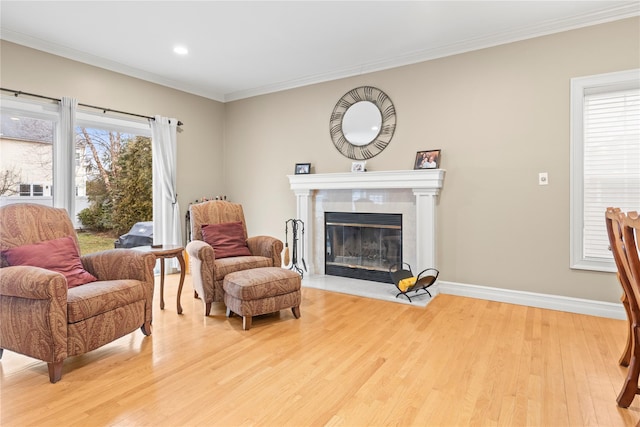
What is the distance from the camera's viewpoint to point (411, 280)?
369cm

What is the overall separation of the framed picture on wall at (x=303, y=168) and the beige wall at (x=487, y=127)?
103 mm

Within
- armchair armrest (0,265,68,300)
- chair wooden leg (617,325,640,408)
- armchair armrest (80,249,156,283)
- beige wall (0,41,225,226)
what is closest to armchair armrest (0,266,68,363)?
armchair armrest (0,265,68,300)

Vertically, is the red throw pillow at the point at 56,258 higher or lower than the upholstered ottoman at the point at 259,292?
higher

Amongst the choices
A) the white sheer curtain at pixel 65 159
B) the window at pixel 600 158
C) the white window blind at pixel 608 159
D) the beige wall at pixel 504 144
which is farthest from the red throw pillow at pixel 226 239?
the white window blind at pixel 608 159

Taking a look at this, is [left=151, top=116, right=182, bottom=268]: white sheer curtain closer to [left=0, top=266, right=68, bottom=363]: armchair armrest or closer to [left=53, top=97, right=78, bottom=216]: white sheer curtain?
[left=53, top=97, right=78, bottom=216]: white sheer curtain

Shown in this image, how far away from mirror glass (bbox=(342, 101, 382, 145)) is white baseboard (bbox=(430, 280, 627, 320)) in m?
1.91

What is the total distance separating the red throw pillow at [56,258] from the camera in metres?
2.39

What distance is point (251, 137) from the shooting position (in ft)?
18.1

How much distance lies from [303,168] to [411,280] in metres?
2.12

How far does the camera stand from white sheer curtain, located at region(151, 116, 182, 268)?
15.7 ft

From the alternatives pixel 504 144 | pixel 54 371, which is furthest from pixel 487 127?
pixel 54 371

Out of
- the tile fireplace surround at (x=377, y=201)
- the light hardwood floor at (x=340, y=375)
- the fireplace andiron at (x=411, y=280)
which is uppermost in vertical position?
the tile fireplace surround at (x=377, y=201)

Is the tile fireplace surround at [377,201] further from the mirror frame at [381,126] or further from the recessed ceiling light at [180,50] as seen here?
the recessed ceiling light at [180,50]

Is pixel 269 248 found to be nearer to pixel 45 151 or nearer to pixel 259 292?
pixel 259 292
